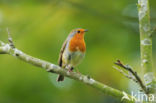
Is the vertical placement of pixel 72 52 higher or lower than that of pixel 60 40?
lower

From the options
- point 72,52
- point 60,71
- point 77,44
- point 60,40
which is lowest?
point 60,71

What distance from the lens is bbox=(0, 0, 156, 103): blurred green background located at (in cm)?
638

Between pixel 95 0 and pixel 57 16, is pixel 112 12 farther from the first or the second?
pixel 57 16

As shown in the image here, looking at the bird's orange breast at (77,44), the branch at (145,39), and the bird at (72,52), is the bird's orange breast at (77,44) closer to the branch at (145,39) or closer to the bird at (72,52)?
the bird at (72,52)

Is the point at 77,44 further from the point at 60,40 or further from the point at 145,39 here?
the point at 60,40

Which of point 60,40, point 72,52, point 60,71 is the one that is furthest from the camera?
point 60,40

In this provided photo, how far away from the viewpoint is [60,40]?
269 inches

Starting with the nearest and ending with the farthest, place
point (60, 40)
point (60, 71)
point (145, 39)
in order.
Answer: point (145, 39) < point (60, 71) < point (60, 40)

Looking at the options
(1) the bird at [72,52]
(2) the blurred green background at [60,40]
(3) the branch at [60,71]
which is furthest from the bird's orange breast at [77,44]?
(3) the branch at [60,71]

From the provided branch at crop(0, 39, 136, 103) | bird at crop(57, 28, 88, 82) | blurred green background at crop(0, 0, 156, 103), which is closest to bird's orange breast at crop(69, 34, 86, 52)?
bird at crop(57, 28, 88, 82)

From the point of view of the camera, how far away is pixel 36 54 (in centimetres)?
640

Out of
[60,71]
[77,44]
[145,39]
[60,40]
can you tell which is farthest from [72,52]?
Answer: [60,40]

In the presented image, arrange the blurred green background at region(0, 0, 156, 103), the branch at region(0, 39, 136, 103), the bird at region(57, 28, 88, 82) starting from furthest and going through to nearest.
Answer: the blurred green background at region(0, 0, 156, 103), the bird at region(57, 28, 88, 82), the branch at region(0, 39, 136, 103)

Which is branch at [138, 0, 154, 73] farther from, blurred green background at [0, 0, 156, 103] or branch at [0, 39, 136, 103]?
blurred green background at [0, 0, 156, 103]
